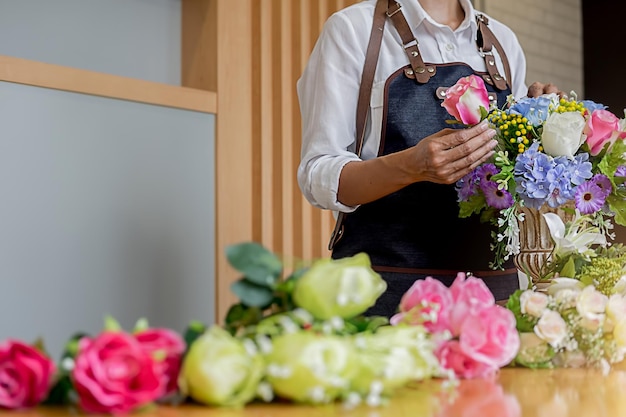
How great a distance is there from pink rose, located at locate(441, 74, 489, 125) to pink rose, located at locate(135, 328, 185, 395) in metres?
0.84

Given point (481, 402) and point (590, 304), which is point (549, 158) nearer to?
point (590, 304)

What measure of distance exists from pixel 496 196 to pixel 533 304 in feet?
1.24

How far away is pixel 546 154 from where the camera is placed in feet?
4.61

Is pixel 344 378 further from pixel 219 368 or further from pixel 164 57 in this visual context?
pixel 164 57

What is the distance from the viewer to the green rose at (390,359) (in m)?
0.78

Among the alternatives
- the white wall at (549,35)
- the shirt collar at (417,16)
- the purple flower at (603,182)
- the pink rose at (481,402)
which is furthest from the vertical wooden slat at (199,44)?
the pink rose at (481,402)

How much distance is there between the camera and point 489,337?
97 cm

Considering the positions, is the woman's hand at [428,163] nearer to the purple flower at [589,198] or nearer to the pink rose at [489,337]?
the purple flower at [589,198]

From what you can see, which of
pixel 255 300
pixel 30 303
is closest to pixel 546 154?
pixel 255 300

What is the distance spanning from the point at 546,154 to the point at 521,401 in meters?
0.63

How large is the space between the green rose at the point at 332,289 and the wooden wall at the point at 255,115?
2312mm

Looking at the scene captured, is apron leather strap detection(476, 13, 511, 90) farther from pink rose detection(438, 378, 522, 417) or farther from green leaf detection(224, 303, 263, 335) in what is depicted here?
green leaf detection(224, 303, 263, 335)

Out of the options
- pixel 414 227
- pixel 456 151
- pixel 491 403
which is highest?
pixel 456 151

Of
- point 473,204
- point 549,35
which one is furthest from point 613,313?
point 549,35
